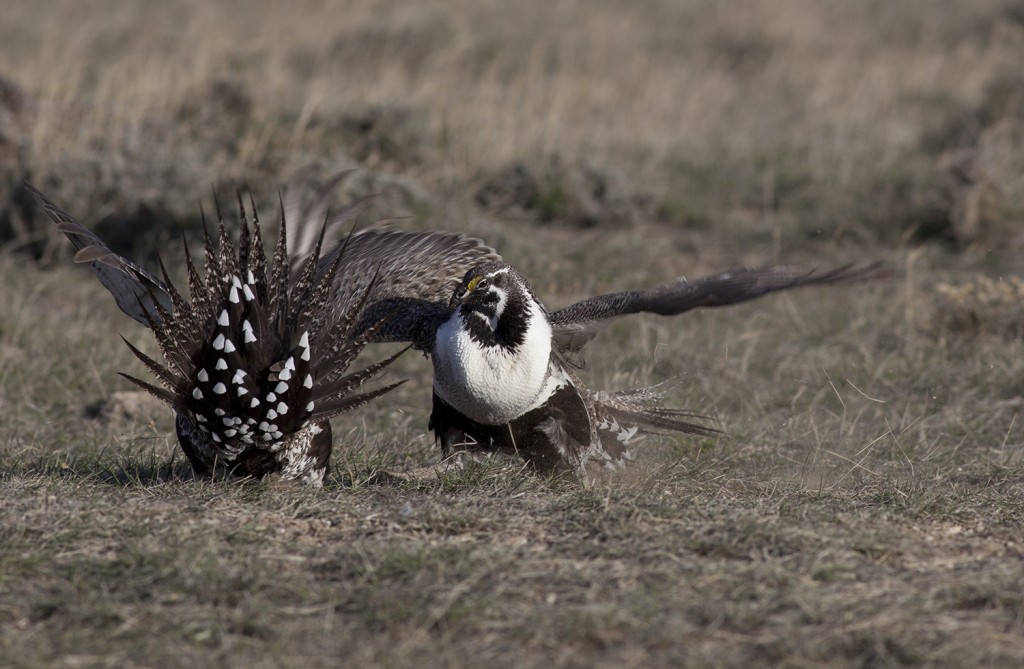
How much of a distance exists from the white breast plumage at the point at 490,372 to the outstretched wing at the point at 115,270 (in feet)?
3.03

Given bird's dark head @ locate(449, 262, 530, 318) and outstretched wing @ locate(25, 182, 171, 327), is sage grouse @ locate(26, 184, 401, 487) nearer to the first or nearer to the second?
outstretched wing @ locate(25, 182, 171, 327)

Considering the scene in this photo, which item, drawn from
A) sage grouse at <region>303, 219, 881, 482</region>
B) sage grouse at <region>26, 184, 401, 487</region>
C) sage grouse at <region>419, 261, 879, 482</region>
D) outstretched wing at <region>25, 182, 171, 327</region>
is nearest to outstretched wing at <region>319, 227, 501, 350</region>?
sage grouse at <region>303, 219, 881, 482</region>

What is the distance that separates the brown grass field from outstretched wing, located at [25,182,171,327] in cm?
50

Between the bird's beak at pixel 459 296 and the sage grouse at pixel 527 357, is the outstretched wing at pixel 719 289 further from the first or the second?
the bird's beak at pixel 459 296

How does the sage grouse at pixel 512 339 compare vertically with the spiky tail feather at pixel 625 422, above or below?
above

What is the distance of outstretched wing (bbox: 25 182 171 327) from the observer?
12.8ft

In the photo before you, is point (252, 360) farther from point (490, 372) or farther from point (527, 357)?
point (527, 357)

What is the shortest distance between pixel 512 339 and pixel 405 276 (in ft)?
2.32

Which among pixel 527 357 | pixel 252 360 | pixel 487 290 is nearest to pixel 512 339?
pixel 527 357

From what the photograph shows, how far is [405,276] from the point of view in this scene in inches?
185

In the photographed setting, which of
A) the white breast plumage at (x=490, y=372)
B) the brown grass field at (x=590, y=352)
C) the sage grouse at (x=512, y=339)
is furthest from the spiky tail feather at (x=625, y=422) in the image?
the white breast plumage at (x=490, y=372)

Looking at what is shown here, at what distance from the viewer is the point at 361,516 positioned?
3686 millimetres

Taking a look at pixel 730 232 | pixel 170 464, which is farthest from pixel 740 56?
pixel 170 464

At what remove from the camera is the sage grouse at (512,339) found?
4.09 meters
